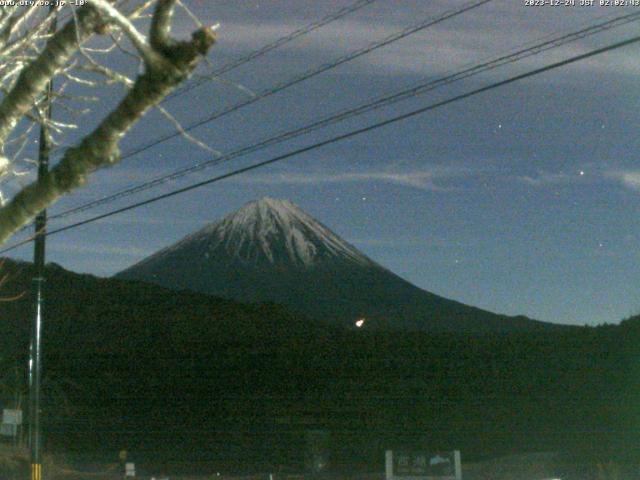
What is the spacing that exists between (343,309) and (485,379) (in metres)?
56.3

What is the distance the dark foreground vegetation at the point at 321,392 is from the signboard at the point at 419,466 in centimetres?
1448

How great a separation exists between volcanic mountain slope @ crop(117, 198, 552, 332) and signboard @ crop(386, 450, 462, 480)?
67.9 metres


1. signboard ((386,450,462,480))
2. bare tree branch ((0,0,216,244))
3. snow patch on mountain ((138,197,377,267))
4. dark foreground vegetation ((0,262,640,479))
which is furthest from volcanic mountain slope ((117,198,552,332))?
bare tree branch ((0,0,216,244))

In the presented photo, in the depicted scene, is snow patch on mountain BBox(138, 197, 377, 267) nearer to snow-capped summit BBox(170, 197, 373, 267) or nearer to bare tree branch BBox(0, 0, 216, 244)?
snow-capped summit BBox(170, 197, 373, 267)

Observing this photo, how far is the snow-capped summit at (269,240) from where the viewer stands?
129m

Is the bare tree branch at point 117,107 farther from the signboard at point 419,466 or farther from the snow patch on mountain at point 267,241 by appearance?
the snow patch on mountain at point 267,241

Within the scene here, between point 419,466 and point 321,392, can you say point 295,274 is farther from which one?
point 419,466

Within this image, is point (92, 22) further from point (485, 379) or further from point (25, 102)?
point (485, 379)

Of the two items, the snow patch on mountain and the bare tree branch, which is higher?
the snow patch on mountain

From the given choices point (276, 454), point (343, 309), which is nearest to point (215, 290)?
point (343, 309)

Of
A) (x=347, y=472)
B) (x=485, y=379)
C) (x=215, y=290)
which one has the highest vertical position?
(x=215, y=290)

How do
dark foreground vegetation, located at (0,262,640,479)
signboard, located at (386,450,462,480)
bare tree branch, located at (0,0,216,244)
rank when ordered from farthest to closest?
dark foreground vegetation, located at (0,262,640,479) < signboard, located at (386,450,462,480) < bare tree branch, located at (0,0,216,244)

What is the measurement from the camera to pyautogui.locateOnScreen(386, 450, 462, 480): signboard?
68.2ft

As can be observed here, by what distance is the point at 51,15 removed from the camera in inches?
261
